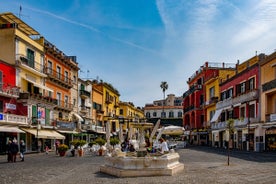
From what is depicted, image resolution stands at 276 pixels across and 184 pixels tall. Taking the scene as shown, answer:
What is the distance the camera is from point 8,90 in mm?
31109

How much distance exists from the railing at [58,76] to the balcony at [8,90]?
7.56m

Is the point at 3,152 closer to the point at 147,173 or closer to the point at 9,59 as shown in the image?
the point at 9,59

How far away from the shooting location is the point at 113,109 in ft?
246

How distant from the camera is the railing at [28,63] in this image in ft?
109

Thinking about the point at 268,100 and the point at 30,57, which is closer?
the point at 268,100

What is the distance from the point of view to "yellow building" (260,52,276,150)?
32.4 m

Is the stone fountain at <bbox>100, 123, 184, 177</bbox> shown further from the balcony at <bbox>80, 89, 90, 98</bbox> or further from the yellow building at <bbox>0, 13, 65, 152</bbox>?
the balcony at <bbox>80, 89, 90, 98</bbox>

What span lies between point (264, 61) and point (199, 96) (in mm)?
28346

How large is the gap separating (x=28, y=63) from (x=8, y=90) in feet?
15.8

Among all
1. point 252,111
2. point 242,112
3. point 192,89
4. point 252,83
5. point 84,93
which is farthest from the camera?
point 192,89

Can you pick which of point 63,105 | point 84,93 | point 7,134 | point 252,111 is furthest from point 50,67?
point 252,111

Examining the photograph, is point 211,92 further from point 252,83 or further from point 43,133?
point 43,133

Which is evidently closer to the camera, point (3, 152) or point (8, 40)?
point (3, 152)

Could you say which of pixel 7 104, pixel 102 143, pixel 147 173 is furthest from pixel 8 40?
pixel 147 173
